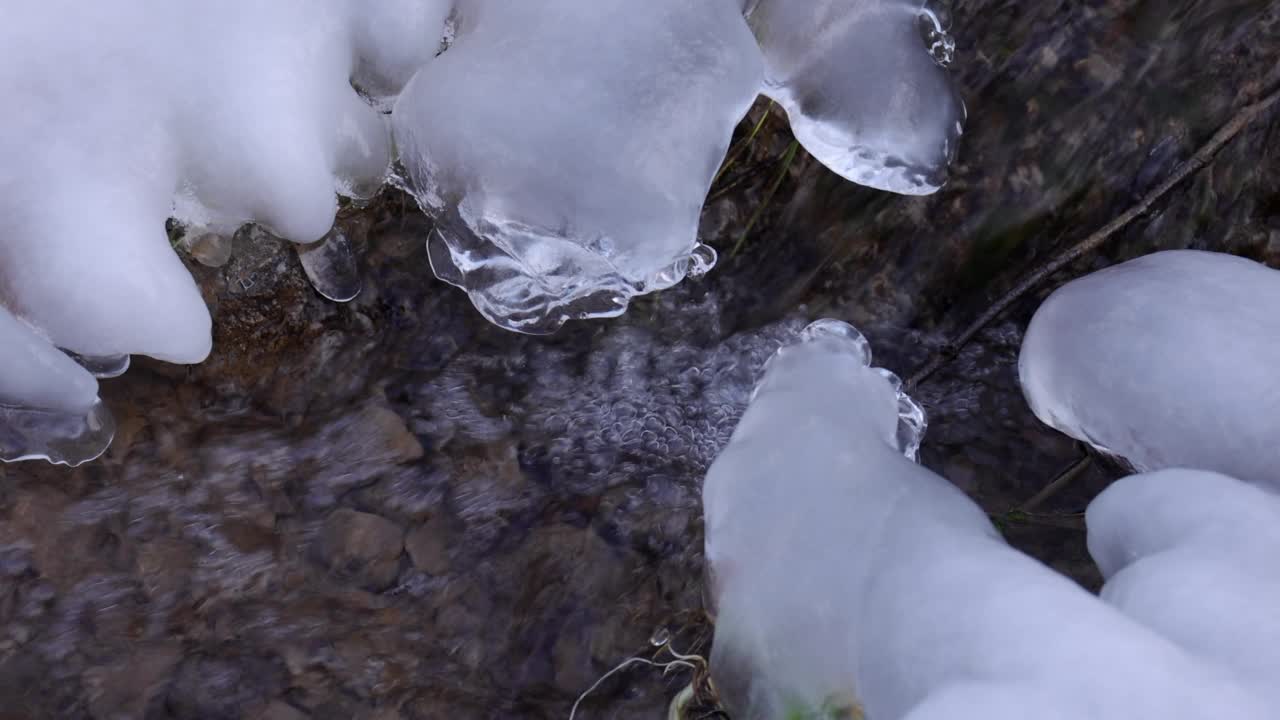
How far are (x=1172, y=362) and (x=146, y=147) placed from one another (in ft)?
4.71

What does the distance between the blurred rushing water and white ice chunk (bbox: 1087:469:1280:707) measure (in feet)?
1.97

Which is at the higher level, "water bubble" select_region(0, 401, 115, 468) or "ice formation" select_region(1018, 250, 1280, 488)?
"ice formation" select_region(1018, 250, 1280, 488)

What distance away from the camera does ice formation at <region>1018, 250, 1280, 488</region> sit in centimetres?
123

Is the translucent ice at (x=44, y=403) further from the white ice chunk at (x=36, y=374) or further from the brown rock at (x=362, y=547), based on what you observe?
the brown rock at (x=362, y=547)

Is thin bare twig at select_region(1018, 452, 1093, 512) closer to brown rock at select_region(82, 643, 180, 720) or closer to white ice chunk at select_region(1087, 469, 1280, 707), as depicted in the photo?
white ice chunk at select_region(1087, 469, 1280, 707)

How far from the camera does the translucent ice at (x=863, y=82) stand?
4.36ft

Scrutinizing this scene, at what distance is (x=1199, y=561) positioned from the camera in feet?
3.28

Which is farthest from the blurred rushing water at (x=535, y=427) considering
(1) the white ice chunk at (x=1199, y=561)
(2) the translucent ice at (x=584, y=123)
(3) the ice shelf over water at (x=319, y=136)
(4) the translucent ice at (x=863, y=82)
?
(1) the white ice chunk at (x=1199, y=561)

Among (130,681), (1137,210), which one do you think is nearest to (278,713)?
(130,681)

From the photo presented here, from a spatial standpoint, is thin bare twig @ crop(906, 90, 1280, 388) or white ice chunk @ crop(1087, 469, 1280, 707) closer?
white ice chunk @ crop(1087, 469, 1280, 707)

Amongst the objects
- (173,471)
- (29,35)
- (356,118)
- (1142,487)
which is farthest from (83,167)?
(1142,487)

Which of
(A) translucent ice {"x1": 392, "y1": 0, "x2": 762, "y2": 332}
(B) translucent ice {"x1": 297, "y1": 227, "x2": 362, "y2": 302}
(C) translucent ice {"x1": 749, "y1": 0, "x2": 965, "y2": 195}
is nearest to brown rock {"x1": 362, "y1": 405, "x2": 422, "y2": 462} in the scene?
(B) translucent ice {"x1": 297, "y1": 227, "x2": 362, "y2": 302}

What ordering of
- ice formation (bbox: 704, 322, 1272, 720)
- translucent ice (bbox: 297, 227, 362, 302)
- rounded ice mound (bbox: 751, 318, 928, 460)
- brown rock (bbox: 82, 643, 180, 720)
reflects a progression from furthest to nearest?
brown rock (bbox: 82, 643, 180, 720), translucent ice (bbox: 297, 227, 362, 302), rounded ice mound (bbox: 751, 318, 928, 460), ice formation (bbox: 704, 322, 1272, 720)

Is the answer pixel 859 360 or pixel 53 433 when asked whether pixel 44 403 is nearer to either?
pixel 53 433
